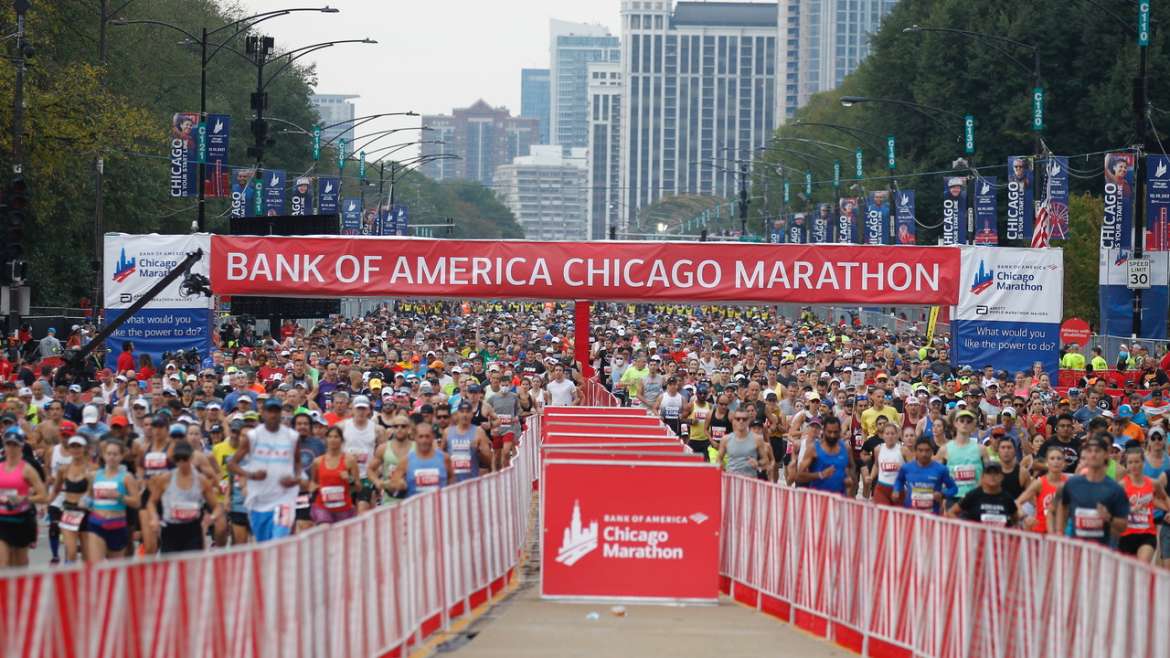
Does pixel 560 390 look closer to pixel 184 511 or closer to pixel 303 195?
pixel 184 511

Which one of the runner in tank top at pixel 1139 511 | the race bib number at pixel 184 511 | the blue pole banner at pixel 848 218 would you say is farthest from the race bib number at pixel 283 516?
the blue pole banner at pixel 848 218

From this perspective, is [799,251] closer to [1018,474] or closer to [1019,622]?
[1018,474]

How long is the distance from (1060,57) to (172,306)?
169ft

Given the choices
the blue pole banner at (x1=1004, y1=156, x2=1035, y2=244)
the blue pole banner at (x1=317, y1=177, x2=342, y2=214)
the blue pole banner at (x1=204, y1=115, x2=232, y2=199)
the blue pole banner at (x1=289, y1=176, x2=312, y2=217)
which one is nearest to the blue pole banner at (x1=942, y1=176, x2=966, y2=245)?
the blue pole banner at (x1=1004, y1=156, x2=1035, y2=244)

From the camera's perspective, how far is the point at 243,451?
14.8 metres

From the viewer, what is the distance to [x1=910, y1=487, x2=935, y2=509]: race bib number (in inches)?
631

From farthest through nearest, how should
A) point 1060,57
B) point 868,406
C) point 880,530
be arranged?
point 1060,57 < point 868,406 < point 880,530

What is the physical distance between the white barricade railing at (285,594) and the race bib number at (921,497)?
3.47m

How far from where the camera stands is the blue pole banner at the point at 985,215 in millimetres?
45000

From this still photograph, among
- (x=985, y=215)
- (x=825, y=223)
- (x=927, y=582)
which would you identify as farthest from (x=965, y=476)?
(x=825, y=223)

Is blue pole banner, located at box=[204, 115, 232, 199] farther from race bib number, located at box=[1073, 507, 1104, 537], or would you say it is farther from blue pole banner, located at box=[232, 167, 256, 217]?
race bib number, located at box=[1073, 507, 1104, 537]

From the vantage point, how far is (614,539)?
15219mm

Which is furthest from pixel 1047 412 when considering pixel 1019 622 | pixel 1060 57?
pixel 1060 57

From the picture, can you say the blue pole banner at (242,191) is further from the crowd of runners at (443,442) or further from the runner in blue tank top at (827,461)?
the runner in blue tank top at (827,461)
